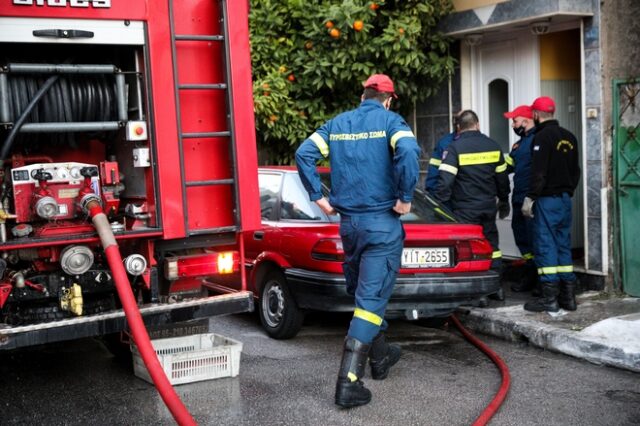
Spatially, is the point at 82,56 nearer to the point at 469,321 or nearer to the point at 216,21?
the point at 216,21

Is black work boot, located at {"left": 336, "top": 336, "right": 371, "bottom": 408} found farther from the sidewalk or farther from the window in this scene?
the sidewalk

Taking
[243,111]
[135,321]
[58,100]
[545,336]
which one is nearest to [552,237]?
[545,336]

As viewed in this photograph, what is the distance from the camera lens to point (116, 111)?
236 inches

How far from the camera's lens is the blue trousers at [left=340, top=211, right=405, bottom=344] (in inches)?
226

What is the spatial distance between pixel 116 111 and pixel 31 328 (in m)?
1.60

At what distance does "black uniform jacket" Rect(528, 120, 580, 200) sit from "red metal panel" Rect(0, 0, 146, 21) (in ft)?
13.4

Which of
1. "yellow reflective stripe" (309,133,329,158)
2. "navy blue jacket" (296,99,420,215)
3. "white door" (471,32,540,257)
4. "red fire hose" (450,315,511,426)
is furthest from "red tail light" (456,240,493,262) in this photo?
"white door" (471,32,540,257)

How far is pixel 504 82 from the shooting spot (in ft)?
34.8

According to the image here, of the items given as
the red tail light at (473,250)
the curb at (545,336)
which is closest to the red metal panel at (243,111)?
the red tail light at (473,250)

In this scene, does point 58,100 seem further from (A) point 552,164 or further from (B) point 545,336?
(A) point 552,164

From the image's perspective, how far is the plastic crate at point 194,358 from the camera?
6.13m

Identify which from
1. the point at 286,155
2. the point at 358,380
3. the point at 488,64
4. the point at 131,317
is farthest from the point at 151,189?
the point at 488,64

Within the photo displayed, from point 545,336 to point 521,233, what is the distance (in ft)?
8.21

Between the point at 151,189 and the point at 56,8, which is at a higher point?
the point at 56,8
